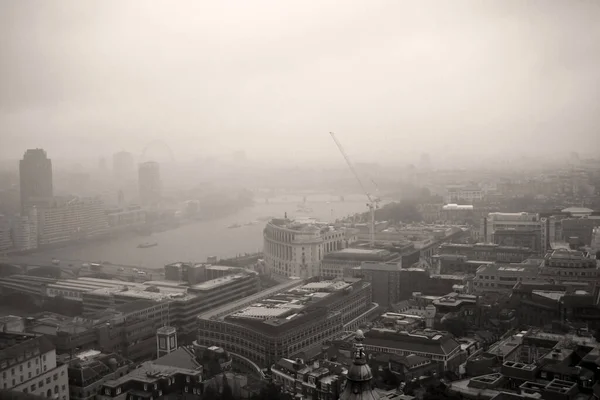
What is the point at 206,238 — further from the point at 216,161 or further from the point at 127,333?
the point at 127,333

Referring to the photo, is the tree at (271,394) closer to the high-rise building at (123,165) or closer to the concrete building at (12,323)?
the concrete building at (12,323)

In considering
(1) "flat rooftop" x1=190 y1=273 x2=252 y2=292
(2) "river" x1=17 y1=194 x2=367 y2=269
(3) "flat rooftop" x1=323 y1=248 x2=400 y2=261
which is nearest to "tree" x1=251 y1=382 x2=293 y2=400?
(1) "flat rooftop" x1=190 y1=273 x2=252 y2=292

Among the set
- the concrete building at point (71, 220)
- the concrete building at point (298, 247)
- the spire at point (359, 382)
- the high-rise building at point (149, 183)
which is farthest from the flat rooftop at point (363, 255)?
the spire at point (359, 382)

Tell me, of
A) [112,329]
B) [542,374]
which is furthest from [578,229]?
[112,329]

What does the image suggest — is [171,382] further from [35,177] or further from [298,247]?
[298,247]

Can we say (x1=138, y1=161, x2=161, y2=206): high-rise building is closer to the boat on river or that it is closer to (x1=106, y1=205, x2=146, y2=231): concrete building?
(x1=106, y1=205, x2=146, y2=231): concrete building

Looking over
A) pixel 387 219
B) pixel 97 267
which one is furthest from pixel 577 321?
pixel 387 219
